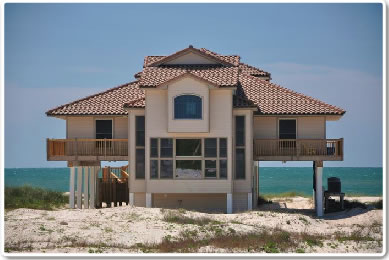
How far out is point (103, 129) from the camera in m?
41.2

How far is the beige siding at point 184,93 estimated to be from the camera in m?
37.6

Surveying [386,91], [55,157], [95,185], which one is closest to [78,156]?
[55,157]

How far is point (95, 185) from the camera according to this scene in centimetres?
4397

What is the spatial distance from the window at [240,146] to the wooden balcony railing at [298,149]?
1314 mm

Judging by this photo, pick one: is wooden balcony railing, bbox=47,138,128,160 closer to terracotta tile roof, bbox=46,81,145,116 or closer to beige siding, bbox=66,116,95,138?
beige siding, bbox=66,116,95,138

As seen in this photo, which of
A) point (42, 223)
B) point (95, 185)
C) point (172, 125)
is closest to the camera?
point (42, 223)

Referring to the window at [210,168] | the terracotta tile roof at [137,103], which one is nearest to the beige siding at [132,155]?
the terracotta tile roof at [137,103]

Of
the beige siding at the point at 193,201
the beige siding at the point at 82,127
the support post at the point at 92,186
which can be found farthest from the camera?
the support post at the point at 92,186

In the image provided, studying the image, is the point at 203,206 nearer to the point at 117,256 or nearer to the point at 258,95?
the point at 258,95

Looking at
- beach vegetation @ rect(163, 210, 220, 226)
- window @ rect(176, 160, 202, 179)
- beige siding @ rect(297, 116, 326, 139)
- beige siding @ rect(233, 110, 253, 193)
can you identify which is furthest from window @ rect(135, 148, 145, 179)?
beige siding @ rect(297, 116, 326, 139)

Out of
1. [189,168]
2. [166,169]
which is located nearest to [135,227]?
[166,169]

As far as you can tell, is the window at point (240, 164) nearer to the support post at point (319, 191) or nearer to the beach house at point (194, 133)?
the beach house at point (194, 133)

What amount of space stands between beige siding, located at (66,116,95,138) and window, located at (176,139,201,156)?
5390 mm

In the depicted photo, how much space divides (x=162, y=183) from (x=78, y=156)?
4.90m
